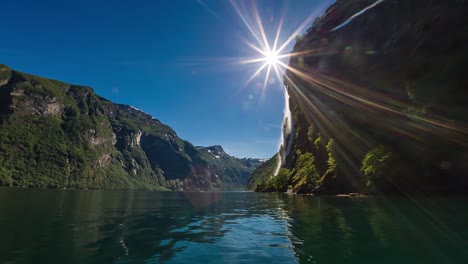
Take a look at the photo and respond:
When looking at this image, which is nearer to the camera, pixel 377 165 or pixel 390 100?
pixel 377 165

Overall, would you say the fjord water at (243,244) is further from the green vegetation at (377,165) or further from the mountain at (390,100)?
the mountain at (390,100)

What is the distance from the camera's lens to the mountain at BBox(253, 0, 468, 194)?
51156 millimetres

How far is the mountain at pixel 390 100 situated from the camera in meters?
51.2

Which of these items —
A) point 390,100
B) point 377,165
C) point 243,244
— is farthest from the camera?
point 390,100

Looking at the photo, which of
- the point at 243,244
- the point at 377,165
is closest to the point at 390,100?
the point at 377,165

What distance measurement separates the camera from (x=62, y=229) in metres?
18.8

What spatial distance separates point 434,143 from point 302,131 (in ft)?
241

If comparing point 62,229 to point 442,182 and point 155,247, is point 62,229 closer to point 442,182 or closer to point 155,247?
point 155,247

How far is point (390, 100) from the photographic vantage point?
68.9m

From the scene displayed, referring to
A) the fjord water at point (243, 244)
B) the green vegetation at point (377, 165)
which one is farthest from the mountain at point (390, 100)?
the fjord water at point (243, 244)

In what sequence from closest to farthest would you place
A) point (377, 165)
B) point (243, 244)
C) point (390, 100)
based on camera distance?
point (243, 244) < point (377, 165) < point (390, 100)

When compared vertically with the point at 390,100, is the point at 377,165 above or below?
below

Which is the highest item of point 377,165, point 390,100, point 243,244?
point 390,100

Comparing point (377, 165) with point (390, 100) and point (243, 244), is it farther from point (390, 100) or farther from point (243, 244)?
point (243, 244)
